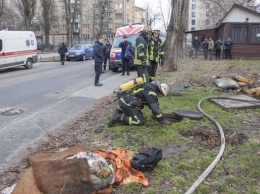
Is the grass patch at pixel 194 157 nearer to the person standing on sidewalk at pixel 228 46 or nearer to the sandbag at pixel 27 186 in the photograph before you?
the sandbag at pixel 27 186

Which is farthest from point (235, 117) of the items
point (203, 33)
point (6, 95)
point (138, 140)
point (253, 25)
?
point (203, 33)

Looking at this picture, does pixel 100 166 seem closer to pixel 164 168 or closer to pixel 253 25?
pixel 164 168

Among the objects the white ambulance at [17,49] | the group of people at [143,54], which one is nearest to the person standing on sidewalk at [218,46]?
the group of people at [143,54]

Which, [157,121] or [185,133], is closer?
[185,133]

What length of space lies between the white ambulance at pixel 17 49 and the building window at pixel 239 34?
14714 mm

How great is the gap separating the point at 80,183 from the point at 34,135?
292 centimetres

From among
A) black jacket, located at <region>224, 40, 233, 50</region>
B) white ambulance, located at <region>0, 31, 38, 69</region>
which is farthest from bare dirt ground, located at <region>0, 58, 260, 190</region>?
black jacket, located at <region>224, 40, 233, 50</region>

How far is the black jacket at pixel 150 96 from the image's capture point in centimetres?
571

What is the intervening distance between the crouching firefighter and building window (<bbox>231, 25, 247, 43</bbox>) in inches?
724

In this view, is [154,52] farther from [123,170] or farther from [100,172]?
[100,172]

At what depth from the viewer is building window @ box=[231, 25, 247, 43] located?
22.2m

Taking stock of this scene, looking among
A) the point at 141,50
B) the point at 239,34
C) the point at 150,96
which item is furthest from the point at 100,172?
the point at 239,34

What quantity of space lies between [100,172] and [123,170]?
1.73 ft

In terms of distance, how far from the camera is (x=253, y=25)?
21781 millimetres
